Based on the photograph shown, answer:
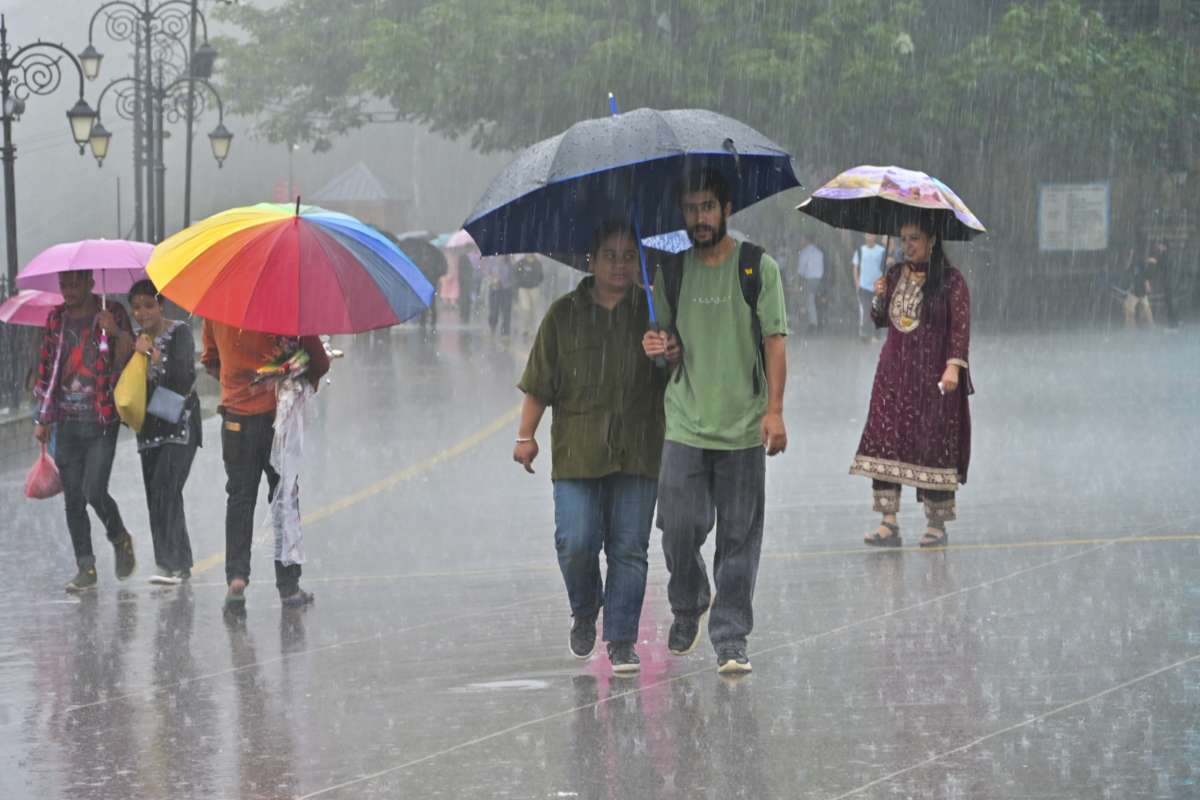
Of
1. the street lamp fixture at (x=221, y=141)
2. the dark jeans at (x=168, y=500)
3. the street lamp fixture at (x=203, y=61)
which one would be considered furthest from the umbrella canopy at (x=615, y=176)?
the street lamp fixture at (x=221, y=141)

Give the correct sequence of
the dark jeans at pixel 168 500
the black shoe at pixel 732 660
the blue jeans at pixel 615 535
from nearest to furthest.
→ the black shoe at pixel 732 660 < the blue jeans at pixel 615 535 < the dark jeans at pixel 168 500

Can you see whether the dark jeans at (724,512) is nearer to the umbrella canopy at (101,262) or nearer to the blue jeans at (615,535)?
the blue jeans at (615,535)

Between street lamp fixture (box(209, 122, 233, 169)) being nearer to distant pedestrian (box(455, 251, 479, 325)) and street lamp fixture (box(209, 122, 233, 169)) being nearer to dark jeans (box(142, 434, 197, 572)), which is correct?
distant pedestrian (box(455, 251, 479, 325))

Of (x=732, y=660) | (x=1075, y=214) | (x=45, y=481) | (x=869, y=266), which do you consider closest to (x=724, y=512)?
(x=732, y=660)

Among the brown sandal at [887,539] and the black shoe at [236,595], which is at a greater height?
the brown sandal at [887,539]

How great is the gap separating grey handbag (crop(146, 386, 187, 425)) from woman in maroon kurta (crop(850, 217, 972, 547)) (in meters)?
3.35

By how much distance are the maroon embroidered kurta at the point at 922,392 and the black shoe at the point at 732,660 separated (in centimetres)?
319

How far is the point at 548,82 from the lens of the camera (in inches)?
1389

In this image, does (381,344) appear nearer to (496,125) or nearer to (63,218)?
(496,125)

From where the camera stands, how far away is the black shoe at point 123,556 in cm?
1012

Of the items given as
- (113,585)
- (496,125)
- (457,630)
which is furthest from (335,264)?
(496,125)

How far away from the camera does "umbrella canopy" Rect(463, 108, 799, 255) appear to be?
22.7 ft

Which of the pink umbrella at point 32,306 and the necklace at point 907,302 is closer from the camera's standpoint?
the necklace at point 907,302

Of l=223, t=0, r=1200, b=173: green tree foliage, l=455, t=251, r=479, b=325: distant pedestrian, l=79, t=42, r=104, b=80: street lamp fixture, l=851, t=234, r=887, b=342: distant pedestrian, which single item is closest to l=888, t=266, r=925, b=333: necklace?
l=851, t=234, r=887, b=342: distant pedestrian
